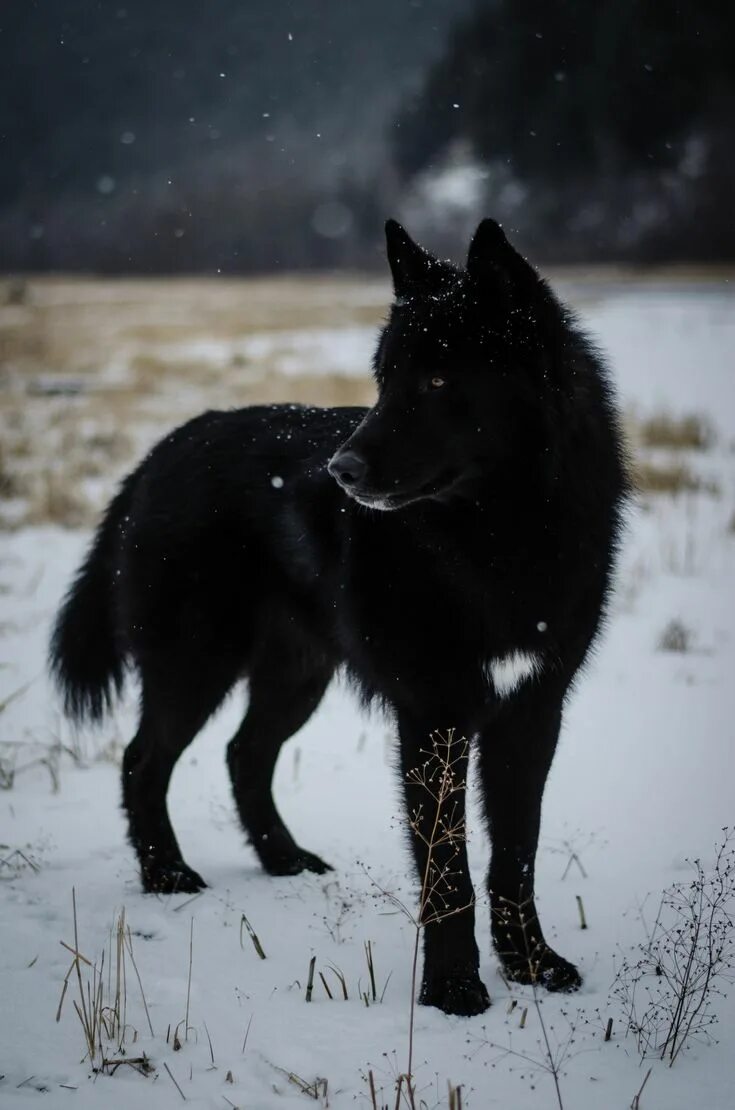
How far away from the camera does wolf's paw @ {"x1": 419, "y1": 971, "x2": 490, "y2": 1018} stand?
244 centimetres

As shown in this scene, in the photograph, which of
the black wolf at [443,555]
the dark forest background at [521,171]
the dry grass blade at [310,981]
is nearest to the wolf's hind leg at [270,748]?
the black wolf at [443,555]

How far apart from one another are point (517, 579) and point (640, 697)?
282 centimetres

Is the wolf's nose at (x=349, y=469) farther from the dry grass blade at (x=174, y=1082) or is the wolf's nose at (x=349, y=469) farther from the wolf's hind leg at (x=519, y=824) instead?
the dry grass blade at (x=174, y=1082)

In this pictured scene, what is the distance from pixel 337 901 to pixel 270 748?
2.03 ft

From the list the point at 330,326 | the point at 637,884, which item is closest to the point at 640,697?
the point at 637,884

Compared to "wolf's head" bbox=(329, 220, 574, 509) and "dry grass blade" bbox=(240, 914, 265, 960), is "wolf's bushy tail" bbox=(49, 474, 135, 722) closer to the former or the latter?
"dry grass blade" bbox=(240, 914, 265, 960)

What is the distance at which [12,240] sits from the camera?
61156mm

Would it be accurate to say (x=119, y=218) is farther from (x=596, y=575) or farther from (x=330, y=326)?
(x=596, y=575)

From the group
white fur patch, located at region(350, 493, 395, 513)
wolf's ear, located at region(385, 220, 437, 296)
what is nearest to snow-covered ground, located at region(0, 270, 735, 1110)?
white fur patch, located at region(350, 493, 395, 513)

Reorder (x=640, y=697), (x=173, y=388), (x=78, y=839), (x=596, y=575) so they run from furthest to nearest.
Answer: (x=173, y=388)
(x=640, y=697)
(x=78, y=839)
(x=596, y=575)

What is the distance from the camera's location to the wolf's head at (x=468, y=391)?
7.68ft

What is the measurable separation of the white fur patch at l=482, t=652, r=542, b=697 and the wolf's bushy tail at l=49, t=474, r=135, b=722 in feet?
5.39

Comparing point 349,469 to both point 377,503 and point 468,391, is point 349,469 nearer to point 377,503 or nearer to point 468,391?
point 377,503

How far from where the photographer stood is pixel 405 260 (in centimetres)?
262
